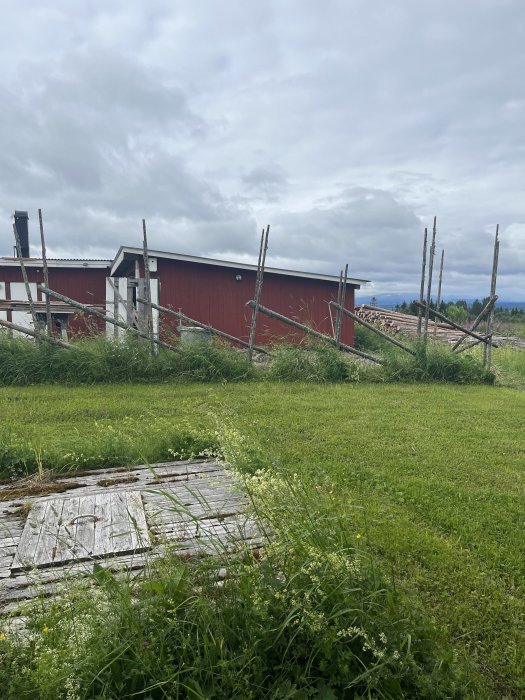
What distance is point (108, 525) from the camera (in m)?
2.76

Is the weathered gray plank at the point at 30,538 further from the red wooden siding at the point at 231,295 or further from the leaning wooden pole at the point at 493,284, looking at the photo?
the red wooden siding at the point at 231,295

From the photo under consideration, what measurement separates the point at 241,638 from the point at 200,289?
12.9 m

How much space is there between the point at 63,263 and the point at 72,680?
51.4 feet

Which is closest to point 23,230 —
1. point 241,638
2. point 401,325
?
point 401,325

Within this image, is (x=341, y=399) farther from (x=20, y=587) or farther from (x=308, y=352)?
(x=20, y=587)

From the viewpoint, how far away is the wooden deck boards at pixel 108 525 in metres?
2.24

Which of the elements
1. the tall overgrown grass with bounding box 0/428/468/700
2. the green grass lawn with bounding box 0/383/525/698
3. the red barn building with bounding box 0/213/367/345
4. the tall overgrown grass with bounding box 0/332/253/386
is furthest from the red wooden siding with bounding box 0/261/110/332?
the tall overgrown grass with bounding box 0/428/468/700

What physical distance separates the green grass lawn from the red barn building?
20.3ft

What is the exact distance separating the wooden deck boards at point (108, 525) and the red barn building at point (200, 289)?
32.0 ft

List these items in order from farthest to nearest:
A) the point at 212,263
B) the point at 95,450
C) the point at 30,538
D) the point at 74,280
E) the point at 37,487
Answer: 1. the point at 74,280
2. the point at 212,263
3. the point at 95,450
4. the point at 37,487
5. the point at 30,538

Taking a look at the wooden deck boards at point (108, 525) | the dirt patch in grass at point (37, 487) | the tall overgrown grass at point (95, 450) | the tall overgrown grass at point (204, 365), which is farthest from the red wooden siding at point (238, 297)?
the wooden deck boards at point (108, 525)

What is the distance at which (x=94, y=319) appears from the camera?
1509 centimetres

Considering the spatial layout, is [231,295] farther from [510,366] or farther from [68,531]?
[68,531]

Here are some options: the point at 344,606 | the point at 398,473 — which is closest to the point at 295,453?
the point at 398,473
